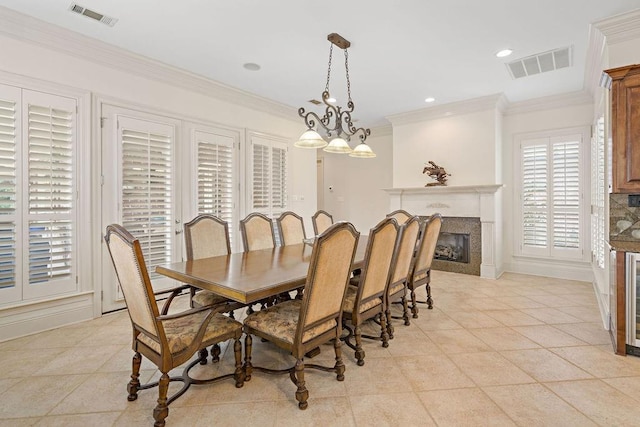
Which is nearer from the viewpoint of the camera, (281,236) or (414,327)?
(414,327)

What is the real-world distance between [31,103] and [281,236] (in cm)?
267

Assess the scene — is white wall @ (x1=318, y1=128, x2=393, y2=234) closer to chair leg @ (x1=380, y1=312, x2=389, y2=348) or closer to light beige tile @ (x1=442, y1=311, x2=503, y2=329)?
light beige tile @ (x1=442, y1=311, x2=503, y2=329)

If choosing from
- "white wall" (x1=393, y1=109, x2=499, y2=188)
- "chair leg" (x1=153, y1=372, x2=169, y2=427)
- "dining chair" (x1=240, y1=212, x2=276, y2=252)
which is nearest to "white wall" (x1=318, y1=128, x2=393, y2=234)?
"white wall" (x1=393, y1=109, x2=499, y2=188)

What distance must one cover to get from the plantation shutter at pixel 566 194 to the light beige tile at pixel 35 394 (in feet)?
20.0

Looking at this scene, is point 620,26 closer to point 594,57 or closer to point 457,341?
point 594,57

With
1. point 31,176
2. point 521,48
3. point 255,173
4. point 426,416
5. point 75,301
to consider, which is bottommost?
point 426,416

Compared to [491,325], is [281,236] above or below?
above

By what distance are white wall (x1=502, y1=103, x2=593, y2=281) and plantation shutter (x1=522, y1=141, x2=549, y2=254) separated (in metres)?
0.17

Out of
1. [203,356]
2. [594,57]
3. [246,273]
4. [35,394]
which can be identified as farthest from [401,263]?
[594,57]

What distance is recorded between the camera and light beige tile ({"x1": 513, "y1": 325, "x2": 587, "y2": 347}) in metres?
2.64

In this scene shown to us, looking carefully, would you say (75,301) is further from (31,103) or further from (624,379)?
(624,379)

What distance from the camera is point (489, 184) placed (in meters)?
4.88

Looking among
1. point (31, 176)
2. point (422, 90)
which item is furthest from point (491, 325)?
point (31, 176)

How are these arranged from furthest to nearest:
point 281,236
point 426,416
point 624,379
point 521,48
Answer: point 281,236, point 521,48, point 624,379, point 426,416
